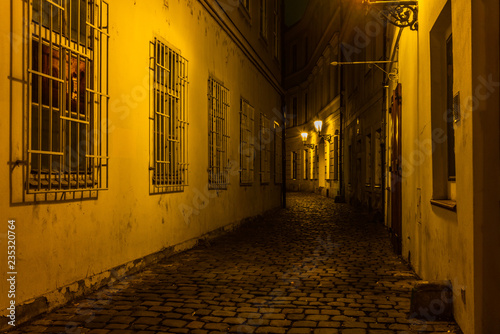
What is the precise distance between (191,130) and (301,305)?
465cm

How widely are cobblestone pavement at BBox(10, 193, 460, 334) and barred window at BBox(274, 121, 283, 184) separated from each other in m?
9.02

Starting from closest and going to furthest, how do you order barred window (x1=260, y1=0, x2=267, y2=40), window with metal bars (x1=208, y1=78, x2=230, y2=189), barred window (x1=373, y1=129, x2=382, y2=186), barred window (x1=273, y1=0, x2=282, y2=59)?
1. window with metal bars (x1=208, y1=78, x2=230, y2=189)
2. barred window (x1=373, y1=129, x2=382, y2=186)
3. barred window (x1=260, y1=0, x2=267, y2=40)
4. barred window (x1=273, y1=0, x2=282, y2=59)

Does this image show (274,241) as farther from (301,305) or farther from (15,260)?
(15,260)

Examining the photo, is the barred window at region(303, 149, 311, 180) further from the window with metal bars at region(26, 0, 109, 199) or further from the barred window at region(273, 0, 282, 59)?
the window with metal bars at region(26, 0, 109, 199)

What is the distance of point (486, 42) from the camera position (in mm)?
3561

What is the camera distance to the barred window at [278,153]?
1818 cm

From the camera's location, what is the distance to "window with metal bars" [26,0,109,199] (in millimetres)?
4645

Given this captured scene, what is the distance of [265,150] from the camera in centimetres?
1627

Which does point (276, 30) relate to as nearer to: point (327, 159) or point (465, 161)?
point (327, 159)

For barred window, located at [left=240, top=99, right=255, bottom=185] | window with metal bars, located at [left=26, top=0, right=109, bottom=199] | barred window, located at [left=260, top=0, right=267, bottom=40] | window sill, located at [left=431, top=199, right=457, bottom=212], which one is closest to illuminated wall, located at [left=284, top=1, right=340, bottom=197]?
barred window, located at [left=260, top=0, right=267, bottom=40]

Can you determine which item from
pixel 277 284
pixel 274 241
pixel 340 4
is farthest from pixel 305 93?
pixel 277 284

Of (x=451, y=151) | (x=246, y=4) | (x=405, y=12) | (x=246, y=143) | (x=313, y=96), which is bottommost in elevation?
(x=451, y=151)

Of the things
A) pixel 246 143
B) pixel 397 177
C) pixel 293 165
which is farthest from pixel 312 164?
pixel 397 177

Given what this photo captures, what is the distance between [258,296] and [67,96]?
9.85 feet
